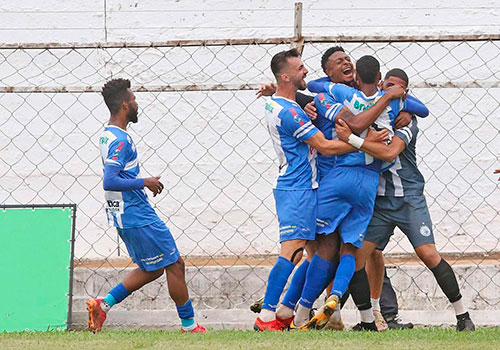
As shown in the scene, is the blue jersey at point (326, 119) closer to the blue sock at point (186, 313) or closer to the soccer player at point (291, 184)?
the soccer player at point (291, 184)

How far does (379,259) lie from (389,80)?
4.20 feet

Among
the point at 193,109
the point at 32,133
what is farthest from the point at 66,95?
the point at 193,109

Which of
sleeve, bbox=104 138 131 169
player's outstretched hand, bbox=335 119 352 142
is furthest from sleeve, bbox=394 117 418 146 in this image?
sleeve, bbox=104 138 131 169

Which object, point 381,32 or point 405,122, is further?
point 381,32

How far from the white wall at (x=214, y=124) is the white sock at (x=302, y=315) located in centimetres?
259

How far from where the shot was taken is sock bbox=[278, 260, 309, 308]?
256 inches

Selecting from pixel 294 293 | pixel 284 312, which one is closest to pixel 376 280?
pixel 294 293

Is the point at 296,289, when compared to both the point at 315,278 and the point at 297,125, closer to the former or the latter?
the point at 315,278

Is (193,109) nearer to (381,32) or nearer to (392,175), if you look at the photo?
(381,32)

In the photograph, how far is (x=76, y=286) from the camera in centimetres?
754

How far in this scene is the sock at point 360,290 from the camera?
6258mm

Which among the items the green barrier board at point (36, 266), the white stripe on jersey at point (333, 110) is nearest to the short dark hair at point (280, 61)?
the white stripe on jersey at point (333, 110)

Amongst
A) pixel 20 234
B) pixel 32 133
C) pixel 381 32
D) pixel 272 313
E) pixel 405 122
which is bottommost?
pixel 272 313

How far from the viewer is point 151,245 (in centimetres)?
664
